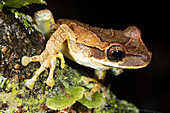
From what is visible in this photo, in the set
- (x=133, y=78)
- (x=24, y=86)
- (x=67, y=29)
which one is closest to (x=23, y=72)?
(x=24, y=86)

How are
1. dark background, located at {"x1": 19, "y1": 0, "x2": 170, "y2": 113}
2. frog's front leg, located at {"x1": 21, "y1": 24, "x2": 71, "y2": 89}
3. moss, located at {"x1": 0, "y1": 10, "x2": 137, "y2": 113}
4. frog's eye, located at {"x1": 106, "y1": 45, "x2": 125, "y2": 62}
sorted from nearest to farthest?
moss, located at {"x1": 0, "y1": 10, "x2": 137, "y2": 113} → frog's front leg, located at {"x1": 21, "y1": 24, "x2": 71, "y2": 89} → frog's eye, located at {"x1": 106, "y1": 45, "x2": 125, "y2": 62} → dark background, located at {"x1": 19, "y1": 0, "x2": 170, "y2": 113}

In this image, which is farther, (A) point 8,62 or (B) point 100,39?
(B) point 100,39

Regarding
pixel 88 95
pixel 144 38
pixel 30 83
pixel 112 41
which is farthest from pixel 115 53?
pixel 144 38

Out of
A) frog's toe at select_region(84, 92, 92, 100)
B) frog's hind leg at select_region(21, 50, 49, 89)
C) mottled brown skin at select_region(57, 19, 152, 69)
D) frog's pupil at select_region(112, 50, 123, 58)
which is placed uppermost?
mottled brown skin at select_region(57, 19, 152, 69)

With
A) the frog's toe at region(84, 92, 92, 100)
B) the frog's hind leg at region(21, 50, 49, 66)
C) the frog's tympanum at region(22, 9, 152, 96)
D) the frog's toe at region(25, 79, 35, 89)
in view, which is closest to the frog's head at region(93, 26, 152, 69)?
the frog's tympanum at region(22, 9, 152, 96)

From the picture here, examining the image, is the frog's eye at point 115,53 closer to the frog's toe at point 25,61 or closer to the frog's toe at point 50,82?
the frog's toe at point 50,82

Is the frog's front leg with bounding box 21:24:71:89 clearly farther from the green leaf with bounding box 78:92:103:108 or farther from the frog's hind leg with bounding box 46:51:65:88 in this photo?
the green leaf with bounding box 78:92:103:108

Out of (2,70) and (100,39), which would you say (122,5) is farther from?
(2,70)
